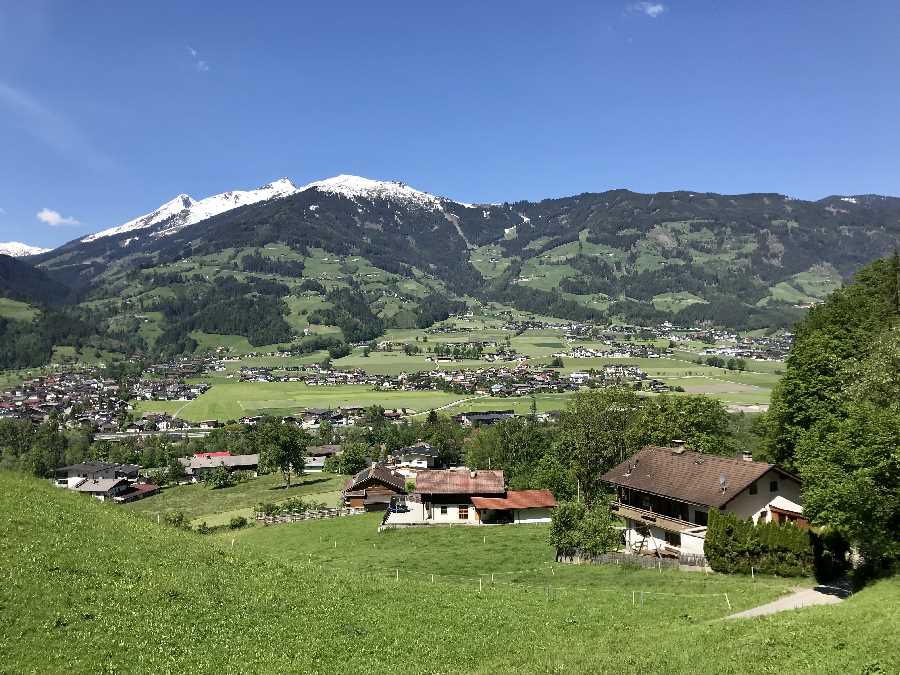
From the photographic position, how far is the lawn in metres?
71.6

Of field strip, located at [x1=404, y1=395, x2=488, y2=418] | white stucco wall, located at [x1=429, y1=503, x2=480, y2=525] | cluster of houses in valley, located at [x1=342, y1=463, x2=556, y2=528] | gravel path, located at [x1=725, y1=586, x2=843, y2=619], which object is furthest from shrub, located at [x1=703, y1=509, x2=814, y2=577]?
field strip, located at [x1=404, y1=395, x2=488, y2=418]

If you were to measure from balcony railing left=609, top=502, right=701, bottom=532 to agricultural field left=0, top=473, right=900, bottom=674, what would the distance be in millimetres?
6120

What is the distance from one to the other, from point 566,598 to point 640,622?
4.32 m

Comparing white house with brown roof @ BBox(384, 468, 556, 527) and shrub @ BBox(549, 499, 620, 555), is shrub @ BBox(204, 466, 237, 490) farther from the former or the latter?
shrub @ BBox(549, 499, 620, 555)

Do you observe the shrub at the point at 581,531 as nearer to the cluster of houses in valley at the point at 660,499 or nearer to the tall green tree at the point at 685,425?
the cluster of houses in valley at the point at 660,499

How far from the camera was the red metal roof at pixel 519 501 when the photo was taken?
52312mm

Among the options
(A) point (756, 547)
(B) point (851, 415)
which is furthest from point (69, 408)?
(B) point (851, 415)

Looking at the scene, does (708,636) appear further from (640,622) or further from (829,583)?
(829,583)

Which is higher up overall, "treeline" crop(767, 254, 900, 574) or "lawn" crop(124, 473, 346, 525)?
"treeline" crop(767, 254, 900, 574)

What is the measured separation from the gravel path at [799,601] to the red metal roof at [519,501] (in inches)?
1128

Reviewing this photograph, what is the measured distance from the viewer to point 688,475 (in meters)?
37.3

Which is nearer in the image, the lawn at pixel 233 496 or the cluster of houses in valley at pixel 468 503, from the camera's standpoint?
the cluster of houses in valley at pixel 468 503

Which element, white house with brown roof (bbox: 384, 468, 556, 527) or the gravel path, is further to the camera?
white house with brown roof (bbox: 384, 468, 556, 527)

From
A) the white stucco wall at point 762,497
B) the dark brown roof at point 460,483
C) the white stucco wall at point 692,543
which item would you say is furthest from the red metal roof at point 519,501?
the white stucco wall at point 762,497
